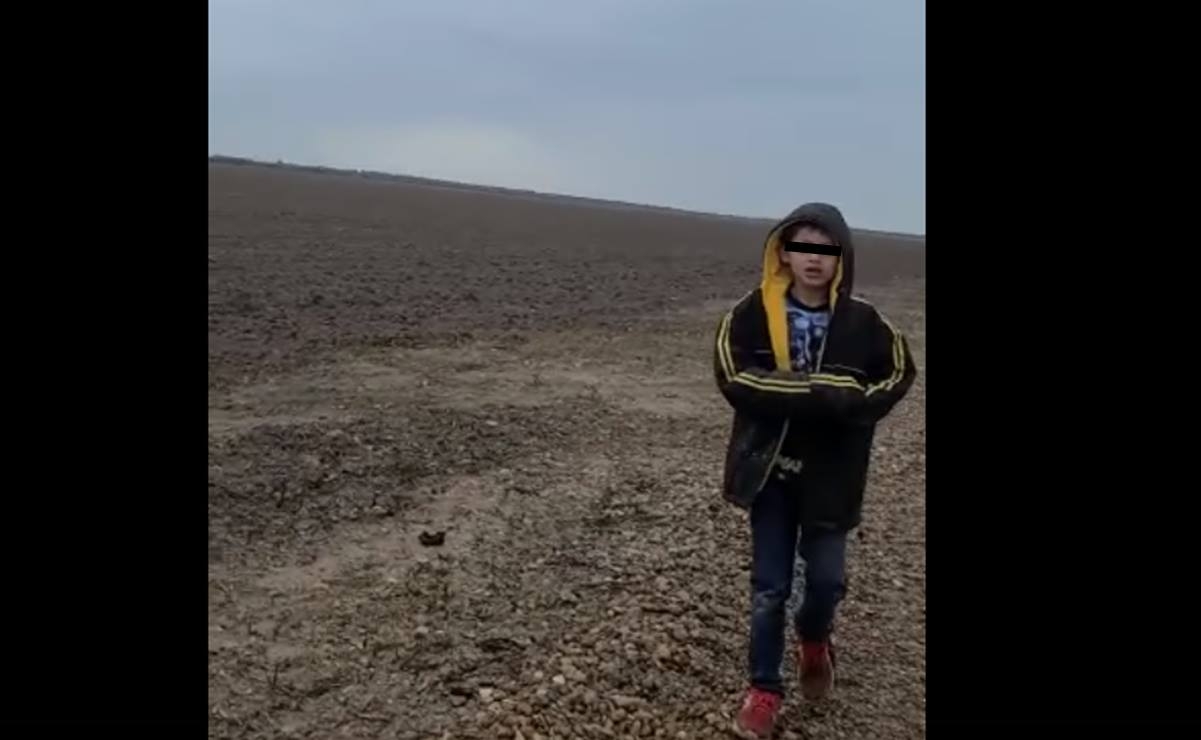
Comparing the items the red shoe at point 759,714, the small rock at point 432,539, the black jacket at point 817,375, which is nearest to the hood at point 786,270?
the black jacket at point 817,375

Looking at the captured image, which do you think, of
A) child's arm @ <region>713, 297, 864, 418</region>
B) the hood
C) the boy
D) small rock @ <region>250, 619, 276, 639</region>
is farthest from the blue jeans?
small rock @ <region>250, 619, 276, 639</region>

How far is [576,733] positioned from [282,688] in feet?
3.73

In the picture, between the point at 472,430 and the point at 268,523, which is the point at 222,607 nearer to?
the point at 268,523

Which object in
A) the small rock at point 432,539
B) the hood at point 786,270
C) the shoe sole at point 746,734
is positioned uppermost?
the hood at point 786,270

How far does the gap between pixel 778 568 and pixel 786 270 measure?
0.97m

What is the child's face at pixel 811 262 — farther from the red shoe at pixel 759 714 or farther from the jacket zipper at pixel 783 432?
the red shoe at pixel 759 714

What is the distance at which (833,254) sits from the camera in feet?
12.3

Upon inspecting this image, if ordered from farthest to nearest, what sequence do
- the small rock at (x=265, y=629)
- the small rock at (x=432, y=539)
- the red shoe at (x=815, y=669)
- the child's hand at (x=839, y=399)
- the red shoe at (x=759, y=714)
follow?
the small rock at (x=432, y=539)
the small rock at (x=265, y=629)
the red shoe at (x=815, y=669)
the red shoe at (x=759, y=714)
the child's hand at (x=839, y=399)

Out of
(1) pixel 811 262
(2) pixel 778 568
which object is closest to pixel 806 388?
(1) pixel 811 262

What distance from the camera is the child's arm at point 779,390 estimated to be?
3.64 metres

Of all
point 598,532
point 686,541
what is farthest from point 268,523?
point 686,541

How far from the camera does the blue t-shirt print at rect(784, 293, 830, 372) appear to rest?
3.80 metres
